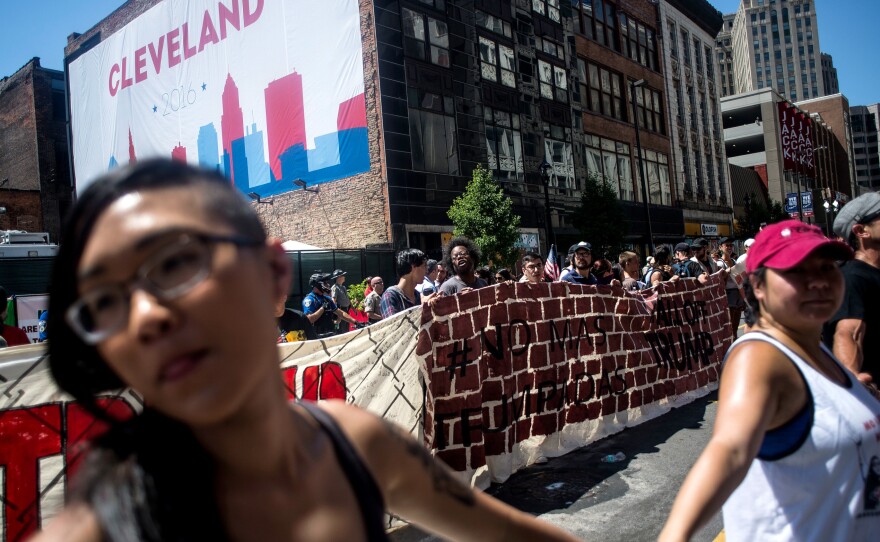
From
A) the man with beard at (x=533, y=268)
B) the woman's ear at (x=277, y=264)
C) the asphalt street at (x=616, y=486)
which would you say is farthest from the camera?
the man with beard at (x=533, y=268)

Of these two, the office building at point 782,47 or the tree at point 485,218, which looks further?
the office building at point 782,47

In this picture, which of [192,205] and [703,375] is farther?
[703,375]

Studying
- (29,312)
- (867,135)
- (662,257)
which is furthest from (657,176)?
(867,135)

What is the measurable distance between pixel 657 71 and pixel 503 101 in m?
18.2

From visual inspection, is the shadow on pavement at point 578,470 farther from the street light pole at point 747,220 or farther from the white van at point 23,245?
the street light pole at point 747,220

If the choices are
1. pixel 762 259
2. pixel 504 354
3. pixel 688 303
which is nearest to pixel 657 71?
pixel 688 303

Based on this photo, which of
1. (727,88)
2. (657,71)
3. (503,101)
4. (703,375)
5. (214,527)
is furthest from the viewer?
(727,88)

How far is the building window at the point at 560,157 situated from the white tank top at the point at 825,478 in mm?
27707

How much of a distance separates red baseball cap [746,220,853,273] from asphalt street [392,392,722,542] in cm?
250

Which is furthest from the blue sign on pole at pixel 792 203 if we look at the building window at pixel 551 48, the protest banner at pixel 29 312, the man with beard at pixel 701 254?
the protest banner at pixel 29 312

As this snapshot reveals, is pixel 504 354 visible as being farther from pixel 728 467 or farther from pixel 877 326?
pixel 728 467

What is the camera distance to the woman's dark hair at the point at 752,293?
2.15 metres

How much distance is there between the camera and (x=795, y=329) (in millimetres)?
2002

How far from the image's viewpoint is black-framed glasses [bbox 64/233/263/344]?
84 cm
